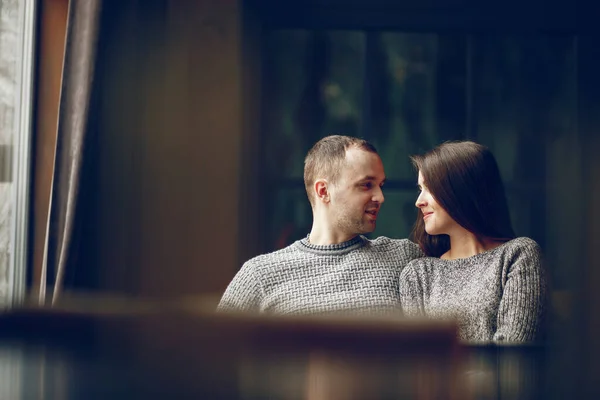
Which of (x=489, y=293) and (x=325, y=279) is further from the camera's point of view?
(x=325, y=279)

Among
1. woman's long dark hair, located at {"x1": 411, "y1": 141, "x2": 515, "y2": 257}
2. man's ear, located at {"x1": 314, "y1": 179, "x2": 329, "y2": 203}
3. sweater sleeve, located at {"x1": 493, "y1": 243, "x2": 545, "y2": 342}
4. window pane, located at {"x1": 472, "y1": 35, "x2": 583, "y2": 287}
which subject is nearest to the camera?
sweater sleeve, located at {"x1": 493, "y1": 243, "x2": 545, "y2": 342}

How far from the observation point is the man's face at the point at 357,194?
5.71 feet

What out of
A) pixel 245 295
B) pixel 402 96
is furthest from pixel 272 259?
pixel 402 96

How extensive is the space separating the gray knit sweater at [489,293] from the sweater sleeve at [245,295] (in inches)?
13.3

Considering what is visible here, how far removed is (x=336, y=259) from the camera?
170 cm

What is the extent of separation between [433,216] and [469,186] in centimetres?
11

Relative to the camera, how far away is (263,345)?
14.4 inches

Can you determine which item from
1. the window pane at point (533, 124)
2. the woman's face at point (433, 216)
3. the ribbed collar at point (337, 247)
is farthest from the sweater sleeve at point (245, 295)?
the window pane at point (533, 124)

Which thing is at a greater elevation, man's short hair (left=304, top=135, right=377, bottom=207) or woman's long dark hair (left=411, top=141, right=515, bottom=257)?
man's short hair (left=304, top=135, right=377, bottom=207)

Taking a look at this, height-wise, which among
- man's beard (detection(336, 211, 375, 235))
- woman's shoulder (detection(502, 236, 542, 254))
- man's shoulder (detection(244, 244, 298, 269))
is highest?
man's beard (detection(336, 211, 375, 235))

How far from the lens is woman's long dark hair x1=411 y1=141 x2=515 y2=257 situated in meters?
1.60

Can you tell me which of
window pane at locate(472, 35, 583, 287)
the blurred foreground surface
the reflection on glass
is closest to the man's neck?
the reflection on glass

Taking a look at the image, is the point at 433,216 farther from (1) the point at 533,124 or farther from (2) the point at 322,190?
(1) the point at 533,124

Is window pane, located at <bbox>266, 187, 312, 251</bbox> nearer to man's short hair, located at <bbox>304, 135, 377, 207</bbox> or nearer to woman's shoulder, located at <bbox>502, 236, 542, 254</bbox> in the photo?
man's short hair, located at <bbox>304, 135, 377, 207</bbox>
